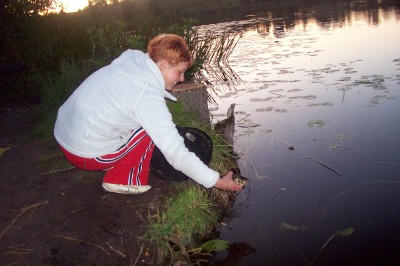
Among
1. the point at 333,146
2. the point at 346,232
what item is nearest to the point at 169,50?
the point at 346,232

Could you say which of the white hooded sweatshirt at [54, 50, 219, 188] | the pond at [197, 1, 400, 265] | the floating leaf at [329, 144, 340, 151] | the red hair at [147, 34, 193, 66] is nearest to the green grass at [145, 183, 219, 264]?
the pond at [197, 1, 400, 265]

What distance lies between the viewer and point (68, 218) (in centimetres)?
286

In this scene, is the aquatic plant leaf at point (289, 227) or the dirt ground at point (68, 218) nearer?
the dirt ground at point (68, 218)

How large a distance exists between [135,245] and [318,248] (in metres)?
1.43

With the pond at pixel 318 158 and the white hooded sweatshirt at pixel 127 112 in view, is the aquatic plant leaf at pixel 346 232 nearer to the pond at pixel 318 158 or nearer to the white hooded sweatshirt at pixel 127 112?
the pond at pixel 318 158

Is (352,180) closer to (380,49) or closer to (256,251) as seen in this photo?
(256,251)

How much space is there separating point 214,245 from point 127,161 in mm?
979

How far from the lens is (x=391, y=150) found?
4.11 m

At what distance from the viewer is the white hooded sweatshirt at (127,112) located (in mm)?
2215

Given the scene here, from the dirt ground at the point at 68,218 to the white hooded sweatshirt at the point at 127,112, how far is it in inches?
24.7

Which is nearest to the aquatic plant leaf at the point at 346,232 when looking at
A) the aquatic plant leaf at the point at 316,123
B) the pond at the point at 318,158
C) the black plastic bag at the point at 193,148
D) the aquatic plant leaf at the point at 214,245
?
the pond at the point at 318,158

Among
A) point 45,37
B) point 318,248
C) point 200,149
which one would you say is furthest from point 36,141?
point 45,37

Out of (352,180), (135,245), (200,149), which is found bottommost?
(352,180)

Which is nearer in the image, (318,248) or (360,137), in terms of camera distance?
(318,248)
